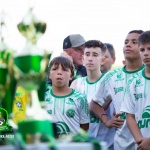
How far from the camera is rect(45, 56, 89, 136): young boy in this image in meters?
4.50

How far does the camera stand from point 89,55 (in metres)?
5.00

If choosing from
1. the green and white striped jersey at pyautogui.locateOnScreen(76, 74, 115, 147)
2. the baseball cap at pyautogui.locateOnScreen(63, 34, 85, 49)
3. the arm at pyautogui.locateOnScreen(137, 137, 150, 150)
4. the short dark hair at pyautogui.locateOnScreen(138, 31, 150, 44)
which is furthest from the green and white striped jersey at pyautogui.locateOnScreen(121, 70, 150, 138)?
the baseball cap at pyautogui.locateOnScreen(63, 34, 85, 49)

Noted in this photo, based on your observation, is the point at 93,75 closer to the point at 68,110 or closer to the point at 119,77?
the point at 119,77

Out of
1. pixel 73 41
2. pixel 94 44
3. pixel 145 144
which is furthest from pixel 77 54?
pixel 145 144

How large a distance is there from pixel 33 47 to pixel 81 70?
3.35m

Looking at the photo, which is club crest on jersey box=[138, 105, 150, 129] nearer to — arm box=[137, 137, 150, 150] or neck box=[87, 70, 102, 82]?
arm box=[137, 137, 150, 150]

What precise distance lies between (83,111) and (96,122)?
1.00 ft

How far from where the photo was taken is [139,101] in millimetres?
4156

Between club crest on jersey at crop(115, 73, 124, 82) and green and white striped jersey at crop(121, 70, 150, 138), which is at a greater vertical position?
club crest on jersey at crop(115, 73, 124, 82)

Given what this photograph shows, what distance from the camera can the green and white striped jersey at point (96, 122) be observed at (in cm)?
486

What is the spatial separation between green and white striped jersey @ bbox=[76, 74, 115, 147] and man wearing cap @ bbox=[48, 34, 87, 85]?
1.57ft

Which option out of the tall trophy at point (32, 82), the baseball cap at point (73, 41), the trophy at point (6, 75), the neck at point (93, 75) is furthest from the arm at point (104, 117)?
the tall trophy at point (32, 82)

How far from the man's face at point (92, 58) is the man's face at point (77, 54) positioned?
0.56 meters

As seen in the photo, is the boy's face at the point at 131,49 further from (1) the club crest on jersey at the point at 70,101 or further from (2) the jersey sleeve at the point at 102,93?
(1) the club crest on jersey at the point at 70,101
